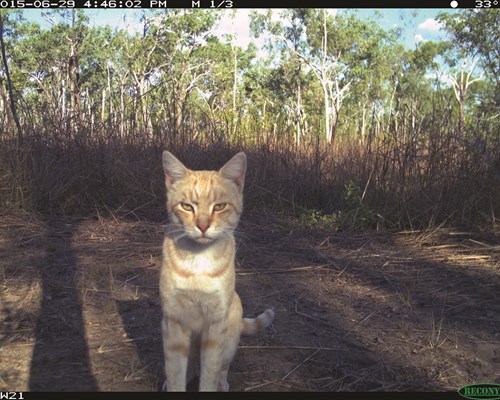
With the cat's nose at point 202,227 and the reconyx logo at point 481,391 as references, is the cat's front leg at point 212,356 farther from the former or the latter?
the reconyx logo at point 481,391

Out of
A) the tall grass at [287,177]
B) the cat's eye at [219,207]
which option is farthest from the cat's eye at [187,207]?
the tall grass at [287,177]

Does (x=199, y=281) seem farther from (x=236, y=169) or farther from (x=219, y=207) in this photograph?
(x=236, y=169)

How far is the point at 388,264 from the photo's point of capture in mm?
3934

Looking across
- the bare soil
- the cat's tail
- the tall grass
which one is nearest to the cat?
the cat's tail

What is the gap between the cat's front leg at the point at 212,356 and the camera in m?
1.98

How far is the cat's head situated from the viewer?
209 cm

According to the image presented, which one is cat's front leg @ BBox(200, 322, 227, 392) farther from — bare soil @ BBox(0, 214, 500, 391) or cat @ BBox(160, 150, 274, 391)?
bare soil @ BBox(0, 214, 500, 391)

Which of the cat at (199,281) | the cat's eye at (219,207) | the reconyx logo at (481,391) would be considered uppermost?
the cat's eye at (219,207)

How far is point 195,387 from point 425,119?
440 centimetres

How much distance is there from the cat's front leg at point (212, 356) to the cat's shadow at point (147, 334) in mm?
259

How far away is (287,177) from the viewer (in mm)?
5645

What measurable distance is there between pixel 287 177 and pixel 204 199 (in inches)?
140

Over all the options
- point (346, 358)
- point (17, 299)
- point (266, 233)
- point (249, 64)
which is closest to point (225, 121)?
point (266, 233)

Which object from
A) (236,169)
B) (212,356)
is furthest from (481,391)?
(236,169)
